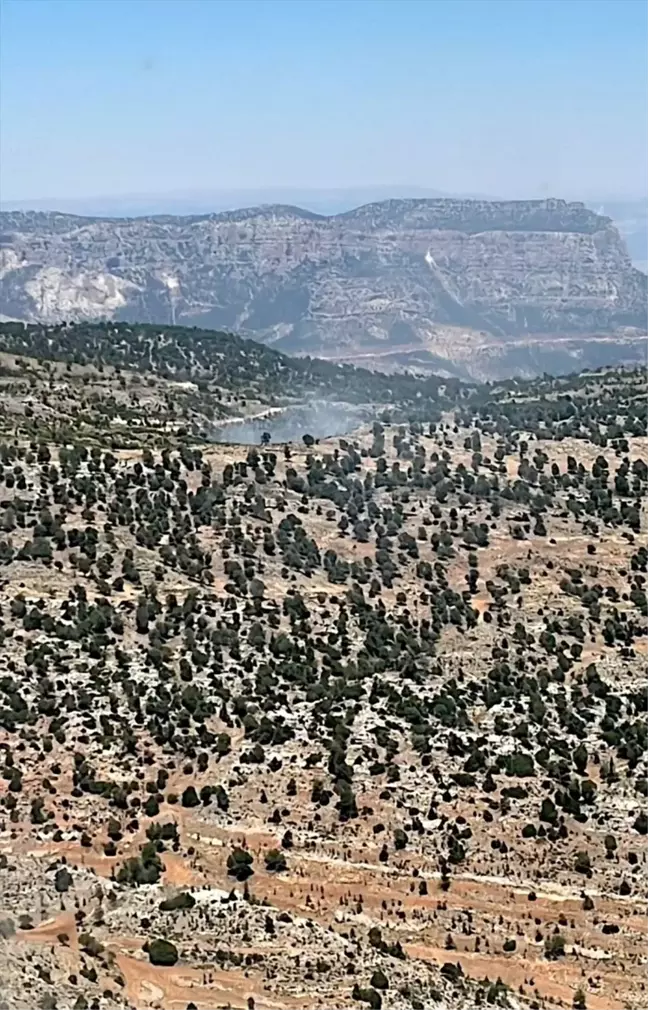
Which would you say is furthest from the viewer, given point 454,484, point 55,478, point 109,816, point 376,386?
point 376,386

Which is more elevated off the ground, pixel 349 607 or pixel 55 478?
pixel 55 478

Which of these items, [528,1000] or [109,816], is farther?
[109,816]

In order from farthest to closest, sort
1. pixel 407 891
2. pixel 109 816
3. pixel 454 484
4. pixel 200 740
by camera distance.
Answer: pixel 454 484 < pixel 200 740 < pixel 109 816 < pixel 407 891

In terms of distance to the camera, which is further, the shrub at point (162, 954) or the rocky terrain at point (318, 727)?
the rocky terrain at point (318, 727)

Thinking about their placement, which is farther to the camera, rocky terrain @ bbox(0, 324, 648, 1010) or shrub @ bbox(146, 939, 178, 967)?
rocky terrain @ bbox(0, 324, 648, 1010)

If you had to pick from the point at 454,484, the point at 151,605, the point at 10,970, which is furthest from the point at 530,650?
the point at 10,970

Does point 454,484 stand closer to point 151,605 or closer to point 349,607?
point 349,607

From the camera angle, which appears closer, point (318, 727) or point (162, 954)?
point (162, 954)

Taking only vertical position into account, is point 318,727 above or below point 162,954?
above
